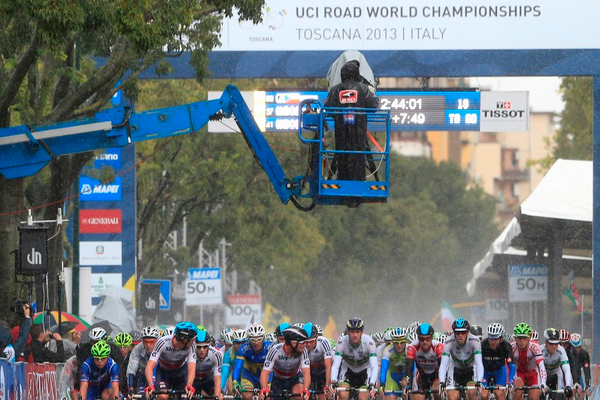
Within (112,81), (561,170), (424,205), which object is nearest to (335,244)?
(424,205)

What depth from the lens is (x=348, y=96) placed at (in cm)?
1642

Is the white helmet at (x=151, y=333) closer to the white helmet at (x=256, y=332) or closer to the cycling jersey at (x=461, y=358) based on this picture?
the white helmet at (x=256, y=332)

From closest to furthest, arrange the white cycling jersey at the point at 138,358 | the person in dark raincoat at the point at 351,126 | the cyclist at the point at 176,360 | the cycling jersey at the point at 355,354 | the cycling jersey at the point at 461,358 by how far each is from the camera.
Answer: the cyclist at the point at 176,360, the person in dark raincoat at the point at 351,126, the cycling jersey at the point at 461,358, the white cycling jersey at the point at 138,358, the cycling jersey at the point at 355,354

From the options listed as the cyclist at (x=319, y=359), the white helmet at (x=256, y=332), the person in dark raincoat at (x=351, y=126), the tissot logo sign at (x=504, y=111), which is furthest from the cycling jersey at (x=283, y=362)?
Answer: the tissot logo sign at (x=504, y=111)

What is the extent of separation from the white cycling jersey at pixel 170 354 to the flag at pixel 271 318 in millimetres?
41092

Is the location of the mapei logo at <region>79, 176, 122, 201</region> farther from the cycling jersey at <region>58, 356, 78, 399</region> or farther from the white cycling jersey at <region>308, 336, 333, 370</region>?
the cycling jersey at <region>58, 356, 78, 399</region>

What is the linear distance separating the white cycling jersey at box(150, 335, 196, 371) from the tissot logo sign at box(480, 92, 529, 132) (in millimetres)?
12339

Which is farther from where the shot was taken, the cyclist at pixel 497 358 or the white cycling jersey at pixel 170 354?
the cyclist at pixel 497 358

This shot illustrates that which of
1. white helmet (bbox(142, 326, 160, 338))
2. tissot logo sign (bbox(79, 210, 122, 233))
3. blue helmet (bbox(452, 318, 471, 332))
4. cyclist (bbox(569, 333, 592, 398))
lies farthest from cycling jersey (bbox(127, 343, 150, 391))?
tissot logo sign (bbox(79, 210, 122, 233))

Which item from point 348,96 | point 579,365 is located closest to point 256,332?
point 348,96

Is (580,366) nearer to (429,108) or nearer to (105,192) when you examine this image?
(429,108)

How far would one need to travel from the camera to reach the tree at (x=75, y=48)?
17.6 meters

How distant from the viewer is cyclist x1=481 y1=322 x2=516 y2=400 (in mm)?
17047

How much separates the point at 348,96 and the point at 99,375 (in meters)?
4.61
